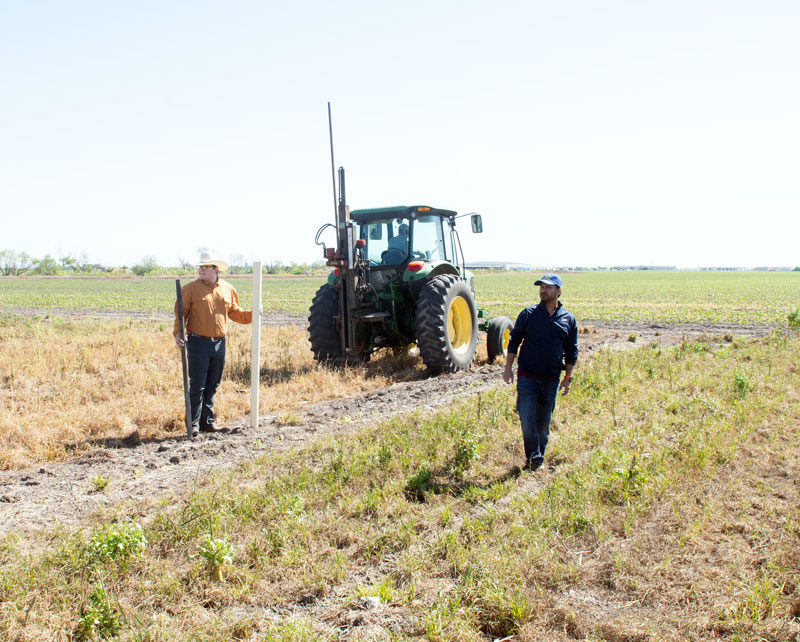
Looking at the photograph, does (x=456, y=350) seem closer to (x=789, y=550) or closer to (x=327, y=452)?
(x=327, y=452)

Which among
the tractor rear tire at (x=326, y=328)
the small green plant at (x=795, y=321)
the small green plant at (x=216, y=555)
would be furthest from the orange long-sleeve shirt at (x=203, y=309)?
the small green plant at (x=795, y=321)

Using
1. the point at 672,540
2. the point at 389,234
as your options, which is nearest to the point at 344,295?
the point at 389,234

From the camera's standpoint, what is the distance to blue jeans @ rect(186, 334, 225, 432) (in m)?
6.45

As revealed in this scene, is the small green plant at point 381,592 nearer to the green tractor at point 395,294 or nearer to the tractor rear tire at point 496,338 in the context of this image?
the green tractor at point 395,294

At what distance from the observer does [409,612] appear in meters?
3.13

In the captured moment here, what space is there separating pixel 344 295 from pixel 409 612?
20.3 feet

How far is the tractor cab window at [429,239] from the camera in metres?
9.84

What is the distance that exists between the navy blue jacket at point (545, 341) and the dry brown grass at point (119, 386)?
3547 millimetres

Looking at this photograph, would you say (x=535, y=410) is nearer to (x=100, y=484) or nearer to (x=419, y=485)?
(x=419, y=485)

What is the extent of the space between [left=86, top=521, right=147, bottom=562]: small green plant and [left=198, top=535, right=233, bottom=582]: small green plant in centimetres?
40

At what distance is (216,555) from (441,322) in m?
5.90

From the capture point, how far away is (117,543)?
11.3 ft

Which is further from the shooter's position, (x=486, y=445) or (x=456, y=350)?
(x=456, y=350)

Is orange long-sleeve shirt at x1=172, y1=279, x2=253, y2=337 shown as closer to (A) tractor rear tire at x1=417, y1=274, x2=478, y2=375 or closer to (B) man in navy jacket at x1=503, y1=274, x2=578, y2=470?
(B) man in navy jacket at x1=503, y1=274, x2=578, y2=470
